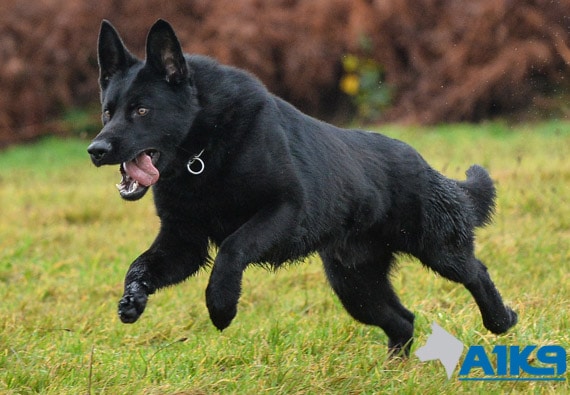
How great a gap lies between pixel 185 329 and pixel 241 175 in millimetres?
1527

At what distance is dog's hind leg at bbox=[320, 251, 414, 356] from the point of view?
493 centimetres

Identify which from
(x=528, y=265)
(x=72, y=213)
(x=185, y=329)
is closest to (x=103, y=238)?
(x=72, y=213)

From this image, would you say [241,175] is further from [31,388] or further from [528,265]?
[528,265]

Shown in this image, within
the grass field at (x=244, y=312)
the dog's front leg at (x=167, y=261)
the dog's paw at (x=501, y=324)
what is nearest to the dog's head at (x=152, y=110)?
the dog's front leg at (x=167, y=261)

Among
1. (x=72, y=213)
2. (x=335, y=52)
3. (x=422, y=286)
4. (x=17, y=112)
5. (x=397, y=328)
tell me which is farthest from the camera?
(x=17, y=112)

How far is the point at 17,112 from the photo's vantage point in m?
15.2

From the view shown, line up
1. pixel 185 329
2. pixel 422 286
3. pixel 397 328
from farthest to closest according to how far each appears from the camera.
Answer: pixel 422 286, pixel 185 329, pixel 397 328

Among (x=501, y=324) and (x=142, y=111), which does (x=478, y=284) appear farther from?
(x=142, y=111)

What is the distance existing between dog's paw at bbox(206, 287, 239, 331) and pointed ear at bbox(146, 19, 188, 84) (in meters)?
0.96

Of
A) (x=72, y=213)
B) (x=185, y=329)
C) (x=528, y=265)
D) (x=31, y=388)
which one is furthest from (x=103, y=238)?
(x=31, y=388)

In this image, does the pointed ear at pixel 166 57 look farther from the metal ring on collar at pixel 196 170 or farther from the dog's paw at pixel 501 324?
the dog's paw at pixel 501 324

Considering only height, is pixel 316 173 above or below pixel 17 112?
above

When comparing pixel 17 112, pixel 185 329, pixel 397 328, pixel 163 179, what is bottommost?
pixel 17 112

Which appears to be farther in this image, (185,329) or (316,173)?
(185,329)
